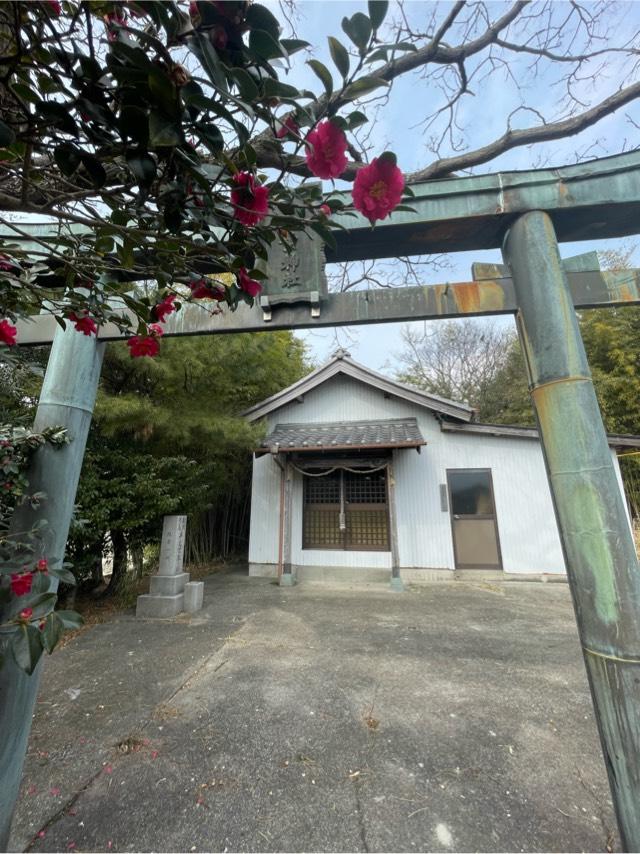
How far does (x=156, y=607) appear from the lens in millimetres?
4715

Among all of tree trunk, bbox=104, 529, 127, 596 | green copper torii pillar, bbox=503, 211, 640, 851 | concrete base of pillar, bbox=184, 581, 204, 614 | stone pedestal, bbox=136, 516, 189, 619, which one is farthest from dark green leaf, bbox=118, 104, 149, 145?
tree trunk, bbox=104, 529, 127, 596

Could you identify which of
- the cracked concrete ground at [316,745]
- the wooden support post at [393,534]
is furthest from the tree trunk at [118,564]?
the wooden support post at [393,534]

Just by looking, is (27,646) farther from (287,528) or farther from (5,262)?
(287,528)

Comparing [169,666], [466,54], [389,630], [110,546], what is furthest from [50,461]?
[110,546]

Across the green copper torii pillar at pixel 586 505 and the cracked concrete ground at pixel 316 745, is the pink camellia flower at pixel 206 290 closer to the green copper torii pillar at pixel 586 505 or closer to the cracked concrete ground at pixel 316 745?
the green copper torii pillar at pixel 586 505

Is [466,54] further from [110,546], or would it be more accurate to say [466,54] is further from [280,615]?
[110,546]

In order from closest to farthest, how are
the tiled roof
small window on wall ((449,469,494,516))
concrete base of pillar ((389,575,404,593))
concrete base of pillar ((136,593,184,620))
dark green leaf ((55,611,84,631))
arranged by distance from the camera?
dark green leaf ((55,611,84,631)) → concrete base of pillar ((136,593,184,620)) → concrete base of pillar ((389,575,404,593)) → the tiled roof → small window on wall ((449,469,494,516))

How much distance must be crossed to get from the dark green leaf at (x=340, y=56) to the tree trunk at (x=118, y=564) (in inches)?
232

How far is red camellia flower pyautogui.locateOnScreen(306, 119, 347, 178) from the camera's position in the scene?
0.79 m

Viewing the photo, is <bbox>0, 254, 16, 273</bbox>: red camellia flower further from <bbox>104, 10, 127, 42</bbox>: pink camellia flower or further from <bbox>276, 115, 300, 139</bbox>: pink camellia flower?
<bbox>276, 115, 300, 139</bbox>: pink camellia flower

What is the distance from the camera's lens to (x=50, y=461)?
4.89 feet

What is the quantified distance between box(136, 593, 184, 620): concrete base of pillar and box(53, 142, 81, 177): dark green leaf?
505 cm

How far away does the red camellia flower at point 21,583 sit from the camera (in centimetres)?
108

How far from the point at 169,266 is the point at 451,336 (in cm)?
1860
